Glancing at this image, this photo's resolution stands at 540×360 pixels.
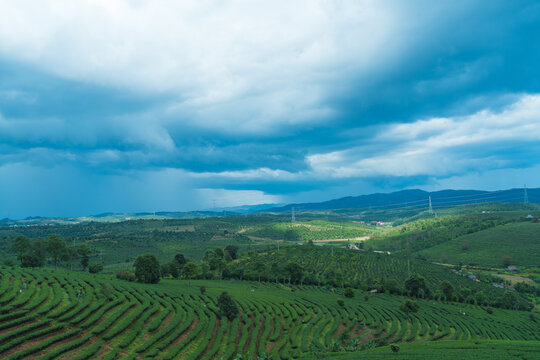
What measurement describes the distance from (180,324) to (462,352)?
4357cm

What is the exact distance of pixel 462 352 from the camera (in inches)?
1661

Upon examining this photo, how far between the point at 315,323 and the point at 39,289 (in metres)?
51.9

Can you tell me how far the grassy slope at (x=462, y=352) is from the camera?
130ft

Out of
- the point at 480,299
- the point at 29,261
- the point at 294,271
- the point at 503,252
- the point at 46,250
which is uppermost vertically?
the point at 46,250

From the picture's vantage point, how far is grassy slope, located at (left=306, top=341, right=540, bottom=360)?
39.6 meters

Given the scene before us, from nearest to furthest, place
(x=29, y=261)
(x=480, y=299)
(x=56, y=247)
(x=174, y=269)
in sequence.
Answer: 1. (x=29, y=261)
2. (x=56, y=247)
3. (x=174, y=269)
4. (x=480, y=299)

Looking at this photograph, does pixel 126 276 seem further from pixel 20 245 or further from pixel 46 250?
pixel 20 245

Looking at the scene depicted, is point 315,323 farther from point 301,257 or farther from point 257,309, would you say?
point 301,257

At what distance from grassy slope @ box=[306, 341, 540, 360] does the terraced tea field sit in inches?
325

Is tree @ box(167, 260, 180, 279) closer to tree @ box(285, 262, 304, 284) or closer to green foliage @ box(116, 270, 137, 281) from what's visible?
green foliage @ box(116, 270, 137, 281)

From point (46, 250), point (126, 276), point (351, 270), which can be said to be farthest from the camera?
point (351, 270)

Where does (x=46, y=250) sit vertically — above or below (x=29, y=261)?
above

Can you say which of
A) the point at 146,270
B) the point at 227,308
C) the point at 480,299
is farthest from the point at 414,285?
the point at 146,270

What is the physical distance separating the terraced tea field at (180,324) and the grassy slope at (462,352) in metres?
8.27
